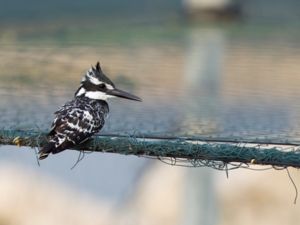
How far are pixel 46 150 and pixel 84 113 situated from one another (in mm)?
233

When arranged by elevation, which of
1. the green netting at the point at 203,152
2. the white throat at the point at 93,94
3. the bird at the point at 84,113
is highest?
the green netting at the point at 203,152

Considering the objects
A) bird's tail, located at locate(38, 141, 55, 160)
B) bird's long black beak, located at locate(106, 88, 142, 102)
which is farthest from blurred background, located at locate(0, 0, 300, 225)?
bird's tail, located at locate(38, 141, 55, 160)

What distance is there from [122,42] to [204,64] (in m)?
0.45

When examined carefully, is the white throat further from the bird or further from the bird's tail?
the bird's tail

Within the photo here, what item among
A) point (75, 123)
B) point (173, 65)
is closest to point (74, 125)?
point (75, 123)

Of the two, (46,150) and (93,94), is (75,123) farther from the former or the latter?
(93,94)

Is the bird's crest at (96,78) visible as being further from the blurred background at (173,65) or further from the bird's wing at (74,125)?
the bird's wing at (74,125)

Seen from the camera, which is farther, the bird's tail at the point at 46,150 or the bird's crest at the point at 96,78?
the bird's crest at the point at 96,78

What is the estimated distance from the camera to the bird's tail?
163 centimetres

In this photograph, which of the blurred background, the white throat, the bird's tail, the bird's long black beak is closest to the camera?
the blurred background

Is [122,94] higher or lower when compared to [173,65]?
lower

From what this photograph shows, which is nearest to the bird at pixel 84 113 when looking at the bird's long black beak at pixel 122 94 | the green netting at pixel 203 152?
the bird's long black beak at pixel 122 94

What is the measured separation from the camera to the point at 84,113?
185cm

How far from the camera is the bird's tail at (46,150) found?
163 cm
